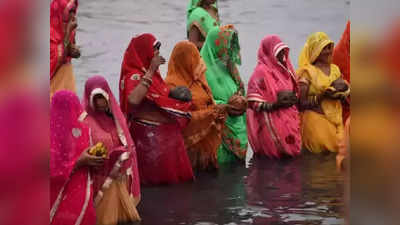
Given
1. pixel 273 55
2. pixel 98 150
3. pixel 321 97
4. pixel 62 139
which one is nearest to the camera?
pixel 62 139

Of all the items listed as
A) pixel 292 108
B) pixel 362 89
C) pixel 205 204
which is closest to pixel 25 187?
pixel 362 89

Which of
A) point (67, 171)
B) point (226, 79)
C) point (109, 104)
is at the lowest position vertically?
point (67, 171)

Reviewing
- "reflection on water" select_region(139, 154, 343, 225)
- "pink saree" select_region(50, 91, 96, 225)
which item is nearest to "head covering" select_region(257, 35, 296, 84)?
"reflection on water" select_region(139, 154, 343, 225)

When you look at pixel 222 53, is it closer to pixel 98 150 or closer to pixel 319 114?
pixel 319 114

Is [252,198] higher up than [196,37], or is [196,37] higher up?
[196,37]

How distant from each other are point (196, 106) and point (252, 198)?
128cm

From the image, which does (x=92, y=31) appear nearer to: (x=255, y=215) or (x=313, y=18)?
(x=255, y=215)

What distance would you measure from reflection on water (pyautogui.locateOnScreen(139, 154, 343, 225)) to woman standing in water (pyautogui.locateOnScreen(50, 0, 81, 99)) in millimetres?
1116

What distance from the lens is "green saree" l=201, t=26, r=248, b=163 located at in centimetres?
697

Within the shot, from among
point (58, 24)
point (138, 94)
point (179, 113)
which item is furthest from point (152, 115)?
point (58, 24)

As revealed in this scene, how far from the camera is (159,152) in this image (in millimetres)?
5516

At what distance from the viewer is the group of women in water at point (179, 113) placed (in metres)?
3.59

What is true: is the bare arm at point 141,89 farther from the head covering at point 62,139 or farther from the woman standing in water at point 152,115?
the head covering at point 62,139

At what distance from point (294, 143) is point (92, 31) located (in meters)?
3.31
